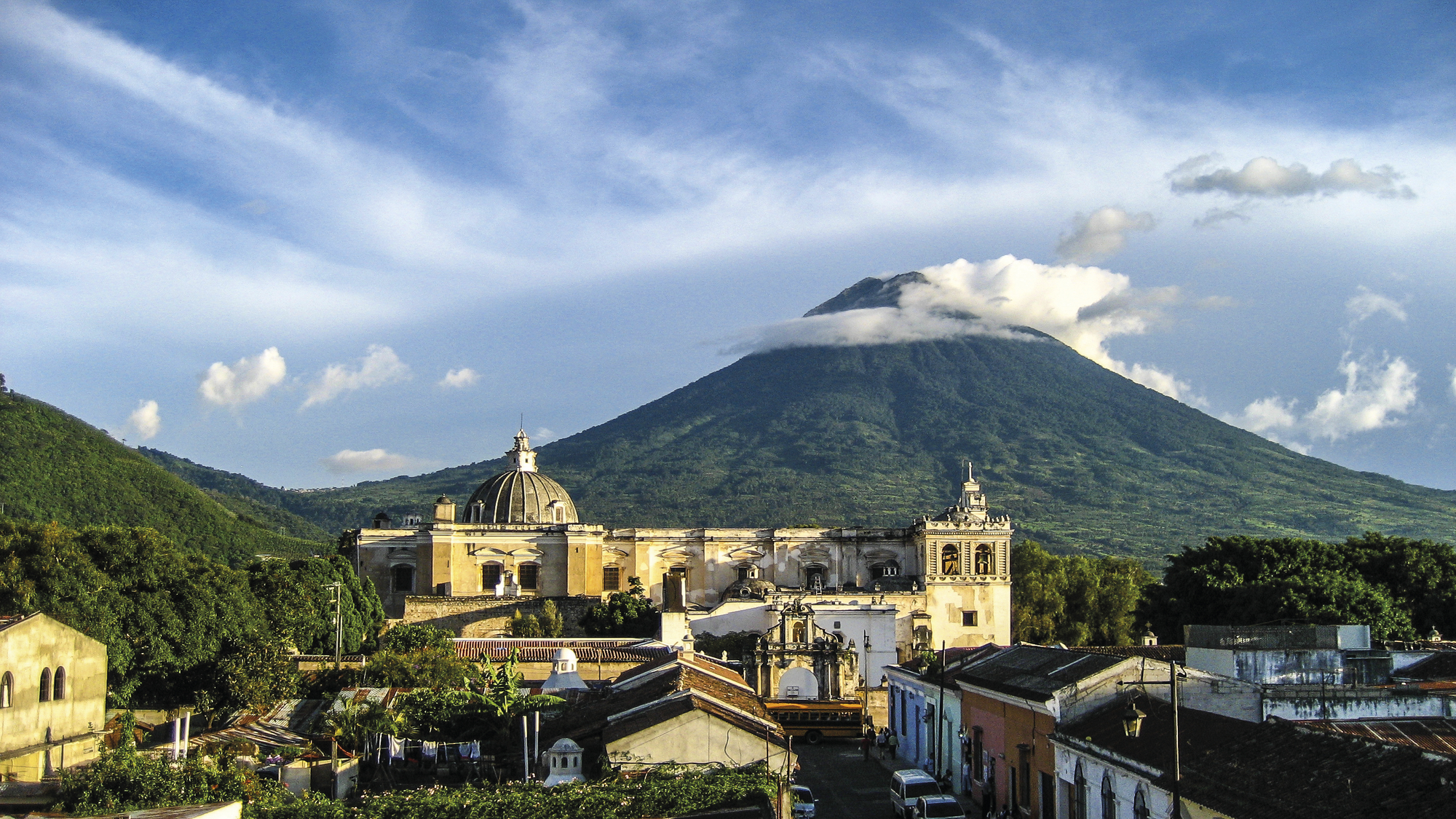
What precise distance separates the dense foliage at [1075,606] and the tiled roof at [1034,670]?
34762mm

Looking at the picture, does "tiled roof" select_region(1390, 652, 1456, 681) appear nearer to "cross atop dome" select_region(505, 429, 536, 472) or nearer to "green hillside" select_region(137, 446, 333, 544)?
"cross atop dome" select_region(505, 429, 536, 472)

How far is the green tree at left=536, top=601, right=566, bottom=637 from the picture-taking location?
179 ft

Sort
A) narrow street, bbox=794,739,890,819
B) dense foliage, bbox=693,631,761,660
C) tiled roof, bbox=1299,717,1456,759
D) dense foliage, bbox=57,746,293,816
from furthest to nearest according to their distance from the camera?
dense foliage, bbox=693,631,761,660, narrow street, bbox=794,739,890,819, tiled roof, bbox=1299,717,1456,759, dense foliage, bbox=57,746,293,816

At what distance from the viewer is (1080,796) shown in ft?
67.2

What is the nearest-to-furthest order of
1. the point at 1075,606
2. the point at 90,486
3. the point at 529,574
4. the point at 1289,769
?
the point at 1289,769, the point at 529,574, the point at 1075,606, the point at 90,486

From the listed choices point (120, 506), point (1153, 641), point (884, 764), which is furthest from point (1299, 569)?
point (120, 506)

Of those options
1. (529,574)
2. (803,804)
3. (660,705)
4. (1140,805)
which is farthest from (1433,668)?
(529,574)

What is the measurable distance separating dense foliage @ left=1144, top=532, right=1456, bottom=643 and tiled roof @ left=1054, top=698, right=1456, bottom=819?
22391 millimetres

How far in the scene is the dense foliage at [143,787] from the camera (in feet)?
51.1

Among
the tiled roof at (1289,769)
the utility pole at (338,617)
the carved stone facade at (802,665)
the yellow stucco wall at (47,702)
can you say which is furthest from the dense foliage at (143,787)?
the utility pole at (338,617)

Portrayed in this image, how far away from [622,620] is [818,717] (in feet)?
70.5

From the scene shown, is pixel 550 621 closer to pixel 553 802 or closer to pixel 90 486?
pixel 90 486

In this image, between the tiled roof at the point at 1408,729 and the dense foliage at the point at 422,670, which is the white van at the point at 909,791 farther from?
the dense foliage at the point at 422,670

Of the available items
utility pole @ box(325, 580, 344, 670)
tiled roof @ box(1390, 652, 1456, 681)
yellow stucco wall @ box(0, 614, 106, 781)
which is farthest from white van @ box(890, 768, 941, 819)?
utility pole @ box(325, 580, 344, 670)
